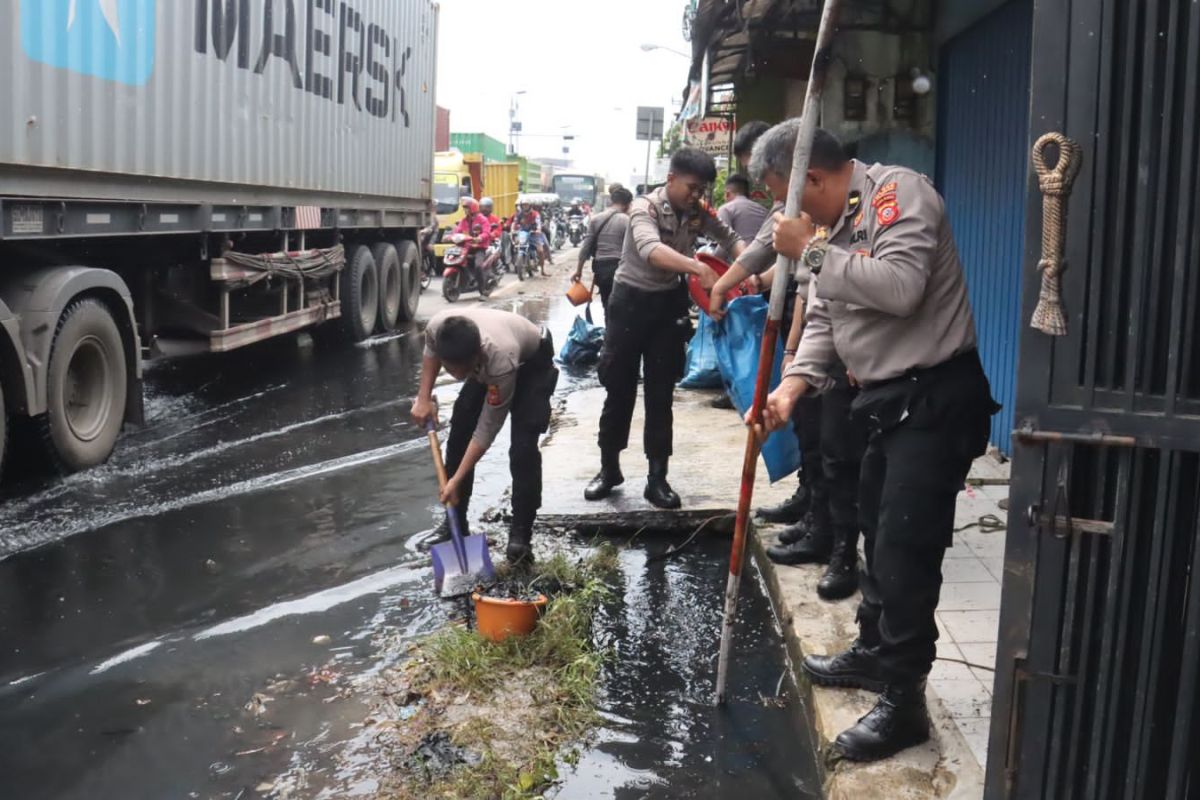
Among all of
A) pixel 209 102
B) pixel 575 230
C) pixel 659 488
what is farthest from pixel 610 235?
pixel 575 230

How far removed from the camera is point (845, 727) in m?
3.22

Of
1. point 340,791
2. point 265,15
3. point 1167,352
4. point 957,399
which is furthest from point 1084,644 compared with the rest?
point 265,15

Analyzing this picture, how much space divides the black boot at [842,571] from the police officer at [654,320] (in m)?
1.35

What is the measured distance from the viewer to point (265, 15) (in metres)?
9.29

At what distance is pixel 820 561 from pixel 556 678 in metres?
1.38

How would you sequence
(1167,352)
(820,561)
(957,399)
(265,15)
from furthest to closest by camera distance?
(265,15) → (820,561) → (957,399) → (1167,352)

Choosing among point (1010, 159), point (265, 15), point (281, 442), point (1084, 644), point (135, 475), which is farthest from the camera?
point (265, 15)

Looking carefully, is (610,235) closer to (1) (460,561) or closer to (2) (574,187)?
(1) (460,561)

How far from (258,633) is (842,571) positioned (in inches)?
85.4

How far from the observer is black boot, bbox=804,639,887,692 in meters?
3.43

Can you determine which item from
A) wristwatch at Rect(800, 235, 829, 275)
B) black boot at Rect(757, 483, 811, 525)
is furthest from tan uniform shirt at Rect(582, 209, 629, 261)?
wristwatch at Rect(800, 235, 829, 275)

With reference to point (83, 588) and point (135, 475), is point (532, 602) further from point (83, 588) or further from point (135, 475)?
point (135, 475)

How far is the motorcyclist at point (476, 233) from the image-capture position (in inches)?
687

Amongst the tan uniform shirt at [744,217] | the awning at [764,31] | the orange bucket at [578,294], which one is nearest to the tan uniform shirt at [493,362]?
the tan uniform shirt at [744,217]
